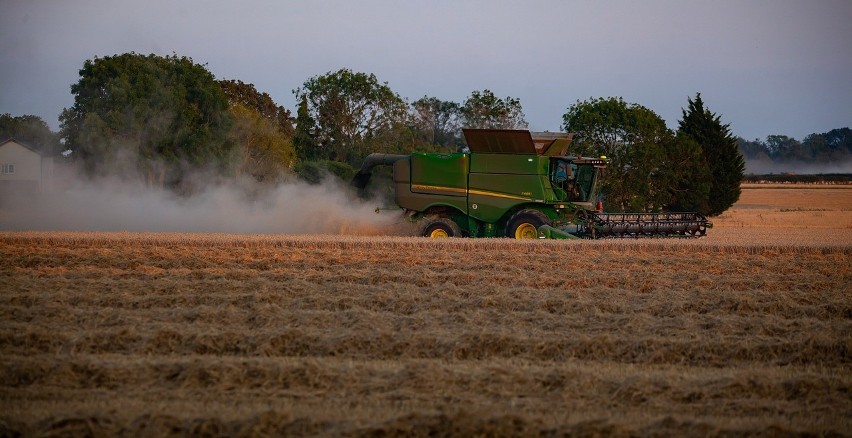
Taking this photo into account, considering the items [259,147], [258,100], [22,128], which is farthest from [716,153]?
[22,128]

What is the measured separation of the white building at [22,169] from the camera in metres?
40.5

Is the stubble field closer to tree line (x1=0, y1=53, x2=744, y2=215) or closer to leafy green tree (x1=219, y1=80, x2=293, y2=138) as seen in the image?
tree line (x1=0, y1=53, x2=744, y2=215)

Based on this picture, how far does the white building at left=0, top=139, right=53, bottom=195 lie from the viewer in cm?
4046

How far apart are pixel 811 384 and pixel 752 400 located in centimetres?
75

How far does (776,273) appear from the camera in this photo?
51.9 feet

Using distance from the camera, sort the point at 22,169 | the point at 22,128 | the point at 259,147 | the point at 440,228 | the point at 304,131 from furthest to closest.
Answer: the point at 22,128, the point at 304,131, the point at 22,169, the point at 259,147, the point at 440,228

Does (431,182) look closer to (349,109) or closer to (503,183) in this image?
(503,183)

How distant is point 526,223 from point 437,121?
124ft

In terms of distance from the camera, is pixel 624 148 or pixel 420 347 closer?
pixel 420 347

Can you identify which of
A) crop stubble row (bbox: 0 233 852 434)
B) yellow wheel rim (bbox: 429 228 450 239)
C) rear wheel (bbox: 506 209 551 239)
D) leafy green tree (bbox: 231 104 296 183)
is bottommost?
crop stubble row (bbox: 0 233 852 434)

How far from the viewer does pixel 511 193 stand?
22516 mm

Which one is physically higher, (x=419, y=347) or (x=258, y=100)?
(x=258, y=100)

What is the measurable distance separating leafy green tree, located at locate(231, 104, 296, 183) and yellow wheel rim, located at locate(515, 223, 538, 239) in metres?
18.9

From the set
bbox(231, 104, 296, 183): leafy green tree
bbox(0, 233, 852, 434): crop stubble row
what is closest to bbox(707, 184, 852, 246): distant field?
bbox(0, 233, 852, 434): crop stubble row
